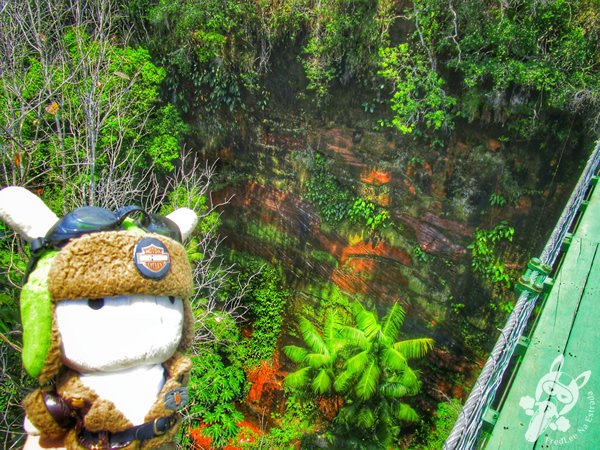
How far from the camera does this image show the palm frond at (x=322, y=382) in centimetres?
663

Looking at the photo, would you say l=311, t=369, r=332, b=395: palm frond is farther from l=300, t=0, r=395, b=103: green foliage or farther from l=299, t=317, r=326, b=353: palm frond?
l=300, t=0, r=395, b=103: green foliage

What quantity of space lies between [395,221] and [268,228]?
9.57ft

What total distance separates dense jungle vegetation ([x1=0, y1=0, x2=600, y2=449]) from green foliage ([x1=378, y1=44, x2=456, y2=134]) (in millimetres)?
46

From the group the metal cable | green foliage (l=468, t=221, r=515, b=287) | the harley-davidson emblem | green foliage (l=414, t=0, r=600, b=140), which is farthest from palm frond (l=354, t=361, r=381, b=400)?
the harley-davidson emblem

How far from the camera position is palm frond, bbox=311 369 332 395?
6632mm

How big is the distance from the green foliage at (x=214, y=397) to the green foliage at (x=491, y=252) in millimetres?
5386

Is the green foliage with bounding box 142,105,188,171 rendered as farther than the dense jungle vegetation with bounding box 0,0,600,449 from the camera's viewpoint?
Yes

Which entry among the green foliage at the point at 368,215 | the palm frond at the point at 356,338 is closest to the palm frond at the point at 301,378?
the palm frond at the point at 356,338

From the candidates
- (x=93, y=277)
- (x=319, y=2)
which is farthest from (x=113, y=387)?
(x=319, y=2)

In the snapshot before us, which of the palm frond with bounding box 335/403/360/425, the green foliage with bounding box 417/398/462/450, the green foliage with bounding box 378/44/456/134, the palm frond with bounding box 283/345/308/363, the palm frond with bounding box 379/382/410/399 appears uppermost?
the green foliage with bounding box 378/44/456/134

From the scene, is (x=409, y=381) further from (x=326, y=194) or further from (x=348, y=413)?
(x=326, y=194)

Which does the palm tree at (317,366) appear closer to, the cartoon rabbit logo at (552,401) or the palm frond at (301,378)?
the palm frond at (301,378)

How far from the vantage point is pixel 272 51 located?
8.56 metres

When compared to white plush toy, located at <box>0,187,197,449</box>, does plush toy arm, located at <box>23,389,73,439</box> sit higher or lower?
lower
